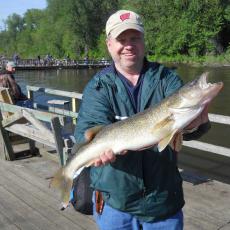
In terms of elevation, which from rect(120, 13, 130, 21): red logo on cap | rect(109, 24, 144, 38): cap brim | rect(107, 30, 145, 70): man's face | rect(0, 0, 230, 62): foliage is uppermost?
rect(120, 13, 130, 21): red logo on cap

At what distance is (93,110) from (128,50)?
0.40m

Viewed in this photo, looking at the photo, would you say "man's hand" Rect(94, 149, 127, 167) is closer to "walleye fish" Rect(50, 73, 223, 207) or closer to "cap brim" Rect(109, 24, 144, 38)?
"walleye fish" Rect(50, 73, 223, 207)

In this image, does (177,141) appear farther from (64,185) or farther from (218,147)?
(218,147)

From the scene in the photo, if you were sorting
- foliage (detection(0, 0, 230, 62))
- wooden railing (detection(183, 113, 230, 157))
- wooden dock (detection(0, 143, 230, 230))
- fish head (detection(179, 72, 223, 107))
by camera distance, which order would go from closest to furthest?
fish head (detection(179, 72, 223, 107)) < wooden dock (detection(0, 143, 230, 230)) < wooden railing (detection(183, 113, 230, 157)) < foliage (detection(0, 0, 230, 62))

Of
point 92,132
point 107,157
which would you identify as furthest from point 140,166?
point 92,132

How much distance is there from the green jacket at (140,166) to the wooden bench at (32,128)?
3.12 m

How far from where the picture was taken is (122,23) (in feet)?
8.37

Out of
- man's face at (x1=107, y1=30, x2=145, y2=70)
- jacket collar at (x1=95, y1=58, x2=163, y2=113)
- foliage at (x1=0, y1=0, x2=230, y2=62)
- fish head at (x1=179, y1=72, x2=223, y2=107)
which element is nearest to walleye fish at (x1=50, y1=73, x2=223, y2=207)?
fish head at (x1=179, y1=72, x2=223, y2=107)

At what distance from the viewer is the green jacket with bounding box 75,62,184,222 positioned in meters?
2.47

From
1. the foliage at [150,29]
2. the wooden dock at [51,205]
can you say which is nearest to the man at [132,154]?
the wooden dock at [51,205]

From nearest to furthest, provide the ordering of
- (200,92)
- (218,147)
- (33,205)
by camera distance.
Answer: (200,92), (33,205), (218,147)

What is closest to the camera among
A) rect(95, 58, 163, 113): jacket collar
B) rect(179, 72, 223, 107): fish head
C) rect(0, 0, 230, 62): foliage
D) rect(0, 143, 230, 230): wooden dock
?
rect(179, 72, 223, 107): fish head

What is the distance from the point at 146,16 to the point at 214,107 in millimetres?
40942

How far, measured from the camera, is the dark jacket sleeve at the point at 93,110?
2.51 meters
